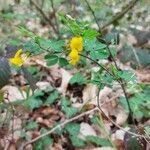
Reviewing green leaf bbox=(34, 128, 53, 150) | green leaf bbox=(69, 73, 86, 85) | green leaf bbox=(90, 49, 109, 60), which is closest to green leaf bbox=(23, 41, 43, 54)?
green leaf bbox=(90, 49, 109, 60)

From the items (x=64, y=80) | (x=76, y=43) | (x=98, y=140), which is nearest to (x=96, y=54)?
(x=76, y=43)

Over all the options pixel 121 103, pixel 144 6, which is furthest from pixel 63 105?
pixel 144 6

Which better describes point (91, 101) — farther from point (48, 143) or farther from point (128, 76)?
point (128, 76)

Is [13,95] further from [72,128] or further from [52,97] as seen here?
[72,128]

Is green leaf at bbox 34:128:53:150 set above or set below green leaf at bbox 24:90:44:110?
below

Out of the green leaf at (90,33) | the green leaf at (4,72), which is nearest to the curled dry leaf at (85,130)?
the green leaf at (4,72)

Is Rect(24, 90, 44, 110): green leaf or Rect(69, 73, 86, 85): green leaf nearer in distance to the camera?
Rect(24, 90, 44, 110): green leaf

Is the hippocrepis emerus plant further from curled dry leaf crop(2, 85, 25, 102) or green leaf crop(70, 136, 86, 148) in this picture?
curled dry leaf crop(2, 85, 25, 102)
